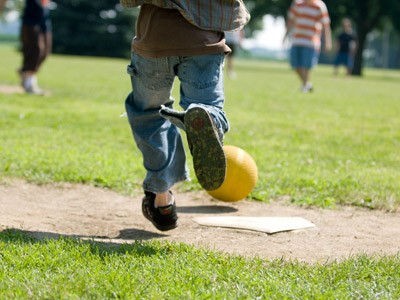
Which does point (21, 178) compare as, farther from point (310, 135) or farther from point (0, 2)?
point (310, 135)

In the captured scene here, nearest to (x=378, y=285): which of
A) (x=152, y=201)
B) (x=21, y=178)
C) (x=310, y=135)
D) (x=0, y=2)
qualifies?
(x=152, y=201)

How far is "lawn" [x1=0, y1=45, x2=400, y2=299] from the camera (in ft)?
9.77

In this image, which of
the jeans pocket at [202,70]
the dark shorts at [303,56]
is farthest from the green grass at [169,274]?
the dark shorts at [303,56]

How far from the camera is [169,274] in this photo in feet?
10.3

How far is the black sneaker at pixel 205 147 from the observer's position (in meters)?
3.44

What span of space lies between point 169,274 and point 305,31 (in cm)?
1261

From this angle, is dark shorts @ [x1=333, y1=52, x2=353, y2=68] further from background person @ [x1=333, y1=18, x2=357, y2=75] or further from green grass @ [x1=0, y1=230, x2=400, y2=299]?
green grass @ [x1=0, y1=230, x2=400, y2=299]

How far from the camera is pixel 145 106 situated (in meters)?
3.98

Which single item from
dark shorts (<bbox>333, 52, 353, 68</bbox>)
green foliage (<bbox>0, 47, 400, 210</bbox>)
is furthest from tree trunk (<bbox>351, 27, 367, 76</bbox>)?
green foliage (<bbox>0, 47, 400, 210</bbox>)

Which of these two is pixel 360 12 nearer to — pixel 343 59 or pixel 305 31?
pixel 343 59

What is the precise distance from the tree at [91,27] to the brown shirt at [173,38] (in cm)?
3748

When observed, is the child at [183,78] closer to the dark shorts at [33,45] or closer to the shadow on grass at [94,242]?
the shadow on grass at [94,242]

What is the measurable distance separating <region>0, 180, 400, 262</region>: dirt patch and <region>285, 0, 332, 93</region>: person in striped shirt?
398 inches

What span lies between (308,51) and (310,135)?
22.4 ft
